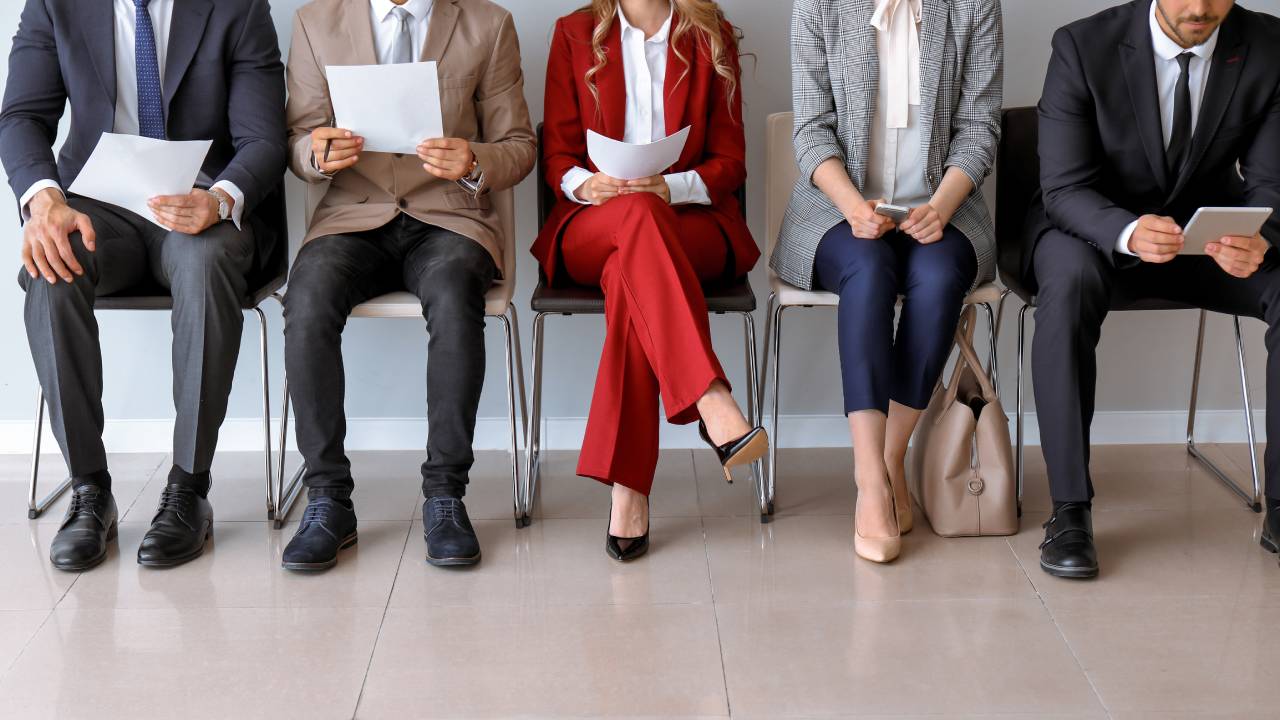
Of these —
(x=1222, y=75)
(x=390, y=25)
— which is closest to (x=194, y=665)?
(x=390, y=25)

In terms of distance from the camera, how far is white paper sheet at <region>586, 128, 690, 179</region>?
2.46 m

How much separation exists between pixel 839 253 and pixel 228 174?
1.33 meters

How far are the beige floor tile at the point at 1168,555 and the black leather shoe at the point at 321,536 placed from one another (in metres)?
1.43

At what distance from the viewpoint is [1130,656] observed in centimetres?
209

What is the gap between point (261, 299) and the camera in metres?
2.71

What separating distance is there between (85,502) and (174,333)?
16.8 inches

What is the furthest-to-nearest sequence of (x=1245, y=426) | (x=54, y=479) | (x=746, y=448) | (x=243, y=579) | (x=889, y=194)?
1. (x=1245, y=426)
2. (x=54, y=479)
3. (x=889, y=194)
4. (x=243, y=579)
5. (x=746, y=448)

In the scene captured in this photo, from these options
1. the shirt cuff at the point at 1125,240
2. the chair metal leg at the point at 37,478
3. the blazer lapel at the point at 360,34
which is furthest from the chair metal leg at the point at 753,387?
the chair metal leg at the point at 37,478

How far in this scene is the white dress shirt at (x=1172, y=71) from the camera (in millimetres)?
2535

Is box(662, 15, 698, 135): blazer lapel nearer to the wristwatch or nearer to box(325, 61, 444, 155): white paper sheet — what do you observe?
box(325, 61, 444, 155): white paper sheet

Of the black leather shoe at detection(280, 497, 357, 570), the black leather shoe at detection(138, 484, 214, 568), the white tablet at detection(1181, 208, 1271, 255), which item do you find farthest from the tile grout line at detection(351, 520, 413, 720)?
the white tablet at detection(1181, 208, 1271, 255)

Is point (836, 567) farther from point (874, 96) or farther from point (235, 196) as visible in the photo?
point (235, 196)

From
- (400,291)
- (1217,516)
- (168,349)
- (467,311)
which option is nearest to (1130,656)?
(1217,516)

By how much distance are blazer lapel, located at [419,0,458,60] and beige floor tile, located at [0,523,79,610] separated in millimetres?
1350
